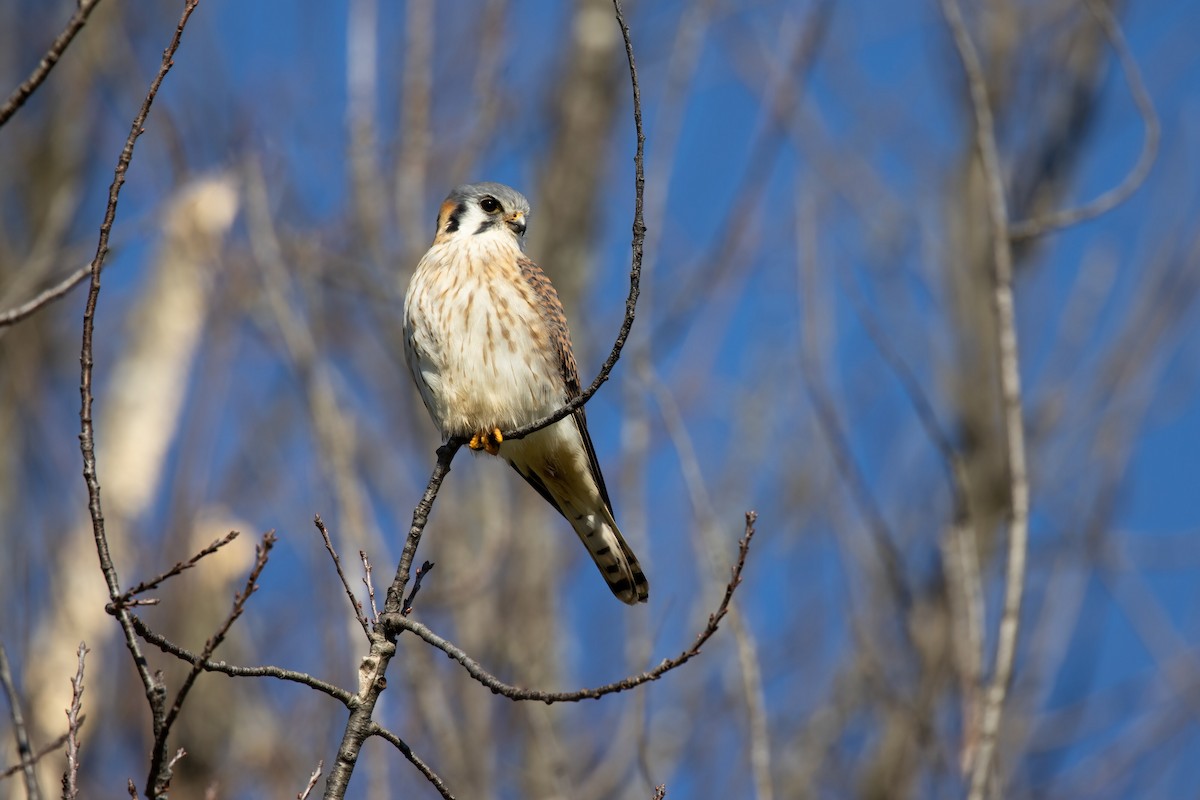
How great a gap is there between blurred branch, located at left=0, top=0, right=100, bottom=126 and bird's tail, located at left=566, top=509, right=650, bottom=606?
2163 millimetres

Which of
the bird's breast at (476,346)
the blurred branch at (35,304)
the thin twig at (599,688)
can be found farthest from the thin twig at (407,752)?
the bird's breast at (476,346)

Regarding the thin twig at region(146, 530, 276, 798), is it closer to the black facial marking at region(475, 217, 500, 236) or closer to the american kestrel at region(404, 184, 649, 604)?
the american kestrel at region(404, 184, 649, 604)

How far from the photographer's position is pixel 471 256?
3.44 m

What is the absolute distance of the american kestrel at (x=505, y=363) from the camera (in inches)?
126

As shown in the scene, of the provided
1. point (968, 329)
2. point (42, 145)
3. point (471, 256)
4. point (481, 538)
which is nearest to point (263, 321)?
point (481, 538)

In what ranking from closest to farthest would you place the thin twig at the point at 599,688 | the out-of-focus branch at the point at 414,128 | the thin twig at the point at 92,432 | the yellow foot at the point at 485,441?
1. the thin twig at the point at 92,432
2. the thin twig at the point at 599,688
3. the yellow foot at the point at 485,441
4. the out-of-focus branch at the point at 414,128

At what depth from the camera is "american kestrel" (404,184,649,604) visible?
3191 millimetres

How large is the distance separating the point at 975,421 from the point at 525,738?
251 centimetres

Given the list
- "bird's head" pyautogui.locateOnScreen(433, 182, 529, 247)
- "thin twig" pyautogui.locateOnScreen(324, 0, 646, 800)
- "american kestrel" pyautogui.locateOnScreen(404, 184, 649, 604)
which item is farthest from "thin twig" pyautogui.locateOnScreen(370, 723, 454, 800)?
"bird's head" pyautogui.locateOnScreen(433, 182, 529, 247)

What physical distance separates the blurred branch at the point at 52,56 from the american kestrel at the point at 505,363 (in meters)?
1.60

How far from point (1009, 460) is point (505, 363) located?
49.0 inches

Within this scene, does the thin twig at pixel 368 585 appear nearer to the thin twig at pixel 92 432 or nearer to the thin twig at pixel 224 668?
the thin twig at pixel 224 668

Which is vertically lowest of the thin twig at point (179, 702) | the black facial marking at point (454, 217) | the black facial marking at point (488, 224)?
the thin twig at point (179, 702)

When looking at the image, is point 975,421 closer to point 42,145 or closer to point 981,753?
point 981,753
